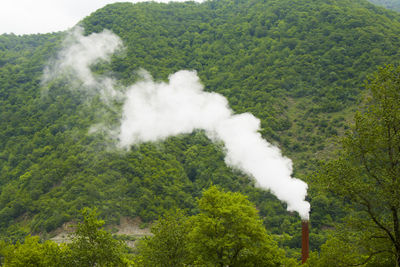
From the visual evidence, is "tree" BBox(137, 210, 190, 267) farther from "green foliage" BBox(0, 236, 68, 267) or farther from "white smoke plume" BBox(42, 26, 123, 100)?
"white smoke plume" BBox(42, 26, 123, 100)

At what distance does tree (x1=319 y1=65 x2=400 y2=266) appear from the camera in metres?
17.1

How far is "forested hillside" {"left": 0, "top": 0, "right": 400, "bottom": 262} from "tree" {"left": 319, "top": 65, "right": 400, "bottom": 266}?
102 feet

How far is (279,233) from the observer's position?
182 ft

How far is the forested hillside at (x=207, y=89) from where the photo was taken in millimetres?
59594

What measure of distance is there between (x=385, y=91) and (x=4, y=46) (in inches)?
4477

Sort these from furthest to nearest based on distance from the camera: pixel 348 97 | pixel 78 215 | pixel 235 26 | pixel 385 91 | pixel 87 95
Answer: pixel 235 26
pixel 87 95
pixel 348 97
pixel 78 215
pixel 385 91

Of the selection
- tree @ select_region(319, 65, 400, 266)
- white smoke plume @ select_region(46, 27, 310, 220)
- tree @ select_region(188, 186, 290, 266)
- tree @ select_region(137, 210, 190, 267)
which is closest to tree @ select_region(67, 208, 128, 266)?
tree @ select_region(137, 210, 190, 267)

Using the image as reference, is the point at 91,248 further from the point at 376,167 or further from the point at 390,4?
the point at 390,4

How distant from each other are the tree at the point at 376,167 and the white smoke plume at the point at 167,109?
3009cm

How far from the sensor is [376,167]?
17891 millimetres

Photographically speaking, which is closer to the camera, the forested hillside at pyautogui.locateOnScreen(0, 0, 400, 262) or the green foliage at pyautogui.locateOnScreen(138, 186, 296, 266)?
the green foliage at pyautogui.locateOnScreen(138, 186, 296, 266)

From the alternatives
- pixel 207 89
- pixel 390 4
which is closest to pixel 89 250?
pixel 207 89

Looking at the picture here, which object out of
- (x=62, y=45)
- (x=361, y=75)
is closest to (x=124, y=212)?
(x=361, y=75)

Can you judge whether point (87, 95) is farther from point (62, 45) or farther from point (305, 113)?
point (305, 113)
